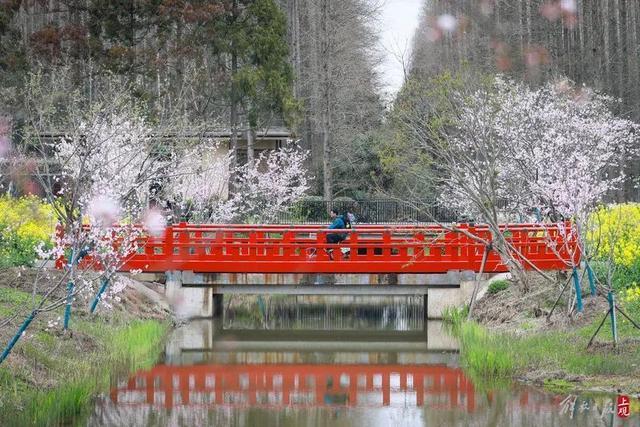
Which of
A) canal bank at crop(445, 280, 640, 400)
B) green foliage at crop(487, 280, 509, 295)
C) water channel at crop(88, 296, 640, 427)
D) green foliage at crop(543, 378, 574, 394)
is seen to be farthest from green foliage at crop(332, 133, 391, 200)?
green foliage at crop(543, 378, 574, 394)

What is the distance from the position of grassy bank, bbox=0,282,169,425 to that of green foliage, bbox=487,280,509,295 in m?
7.31

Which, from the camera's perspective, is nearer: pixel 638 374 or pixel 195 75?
pixel 638 374

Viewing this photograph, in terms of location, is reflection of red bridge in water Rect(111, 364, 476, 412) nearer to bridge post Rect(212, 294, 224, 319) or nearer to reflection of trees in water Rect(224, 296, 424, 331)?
reflection of trees in water Rect(224, 296, 424, 331)

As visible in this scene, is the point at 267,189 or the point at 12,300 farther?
the point at 267,189

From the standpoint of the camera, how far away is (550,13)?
4559 centimetres

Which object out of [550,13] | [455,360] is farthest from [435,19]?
[455,360]

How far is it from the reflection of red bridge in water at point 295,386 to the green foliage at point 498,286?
17.6ft

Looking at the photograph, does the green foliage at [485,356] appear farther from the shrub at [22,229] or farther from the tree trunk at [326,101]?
the tree trunk at [326,101]

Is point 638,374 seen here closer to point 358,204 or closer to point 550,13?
point 358,204

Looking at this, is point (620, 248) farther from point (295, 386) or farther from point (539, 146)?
point (539, 146)

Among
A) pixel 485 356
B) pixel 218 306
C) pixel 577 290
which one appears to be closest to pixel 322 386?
pixel 485 356

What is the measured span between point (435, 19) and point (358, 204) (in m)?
31.7

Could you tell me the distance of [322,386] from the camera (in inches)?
711

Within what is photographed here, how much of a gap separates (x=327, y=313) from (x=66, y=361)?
14.2 meters
